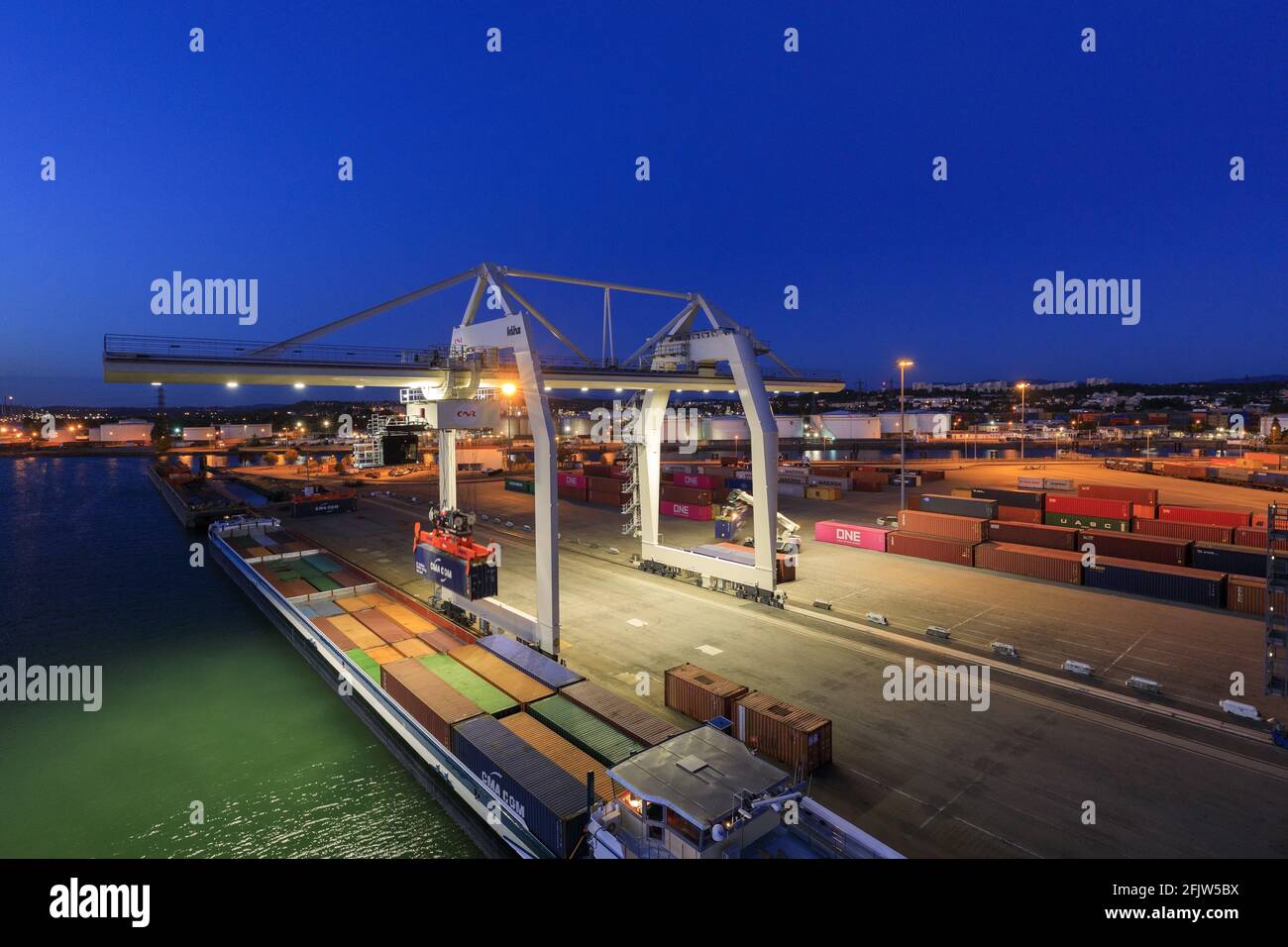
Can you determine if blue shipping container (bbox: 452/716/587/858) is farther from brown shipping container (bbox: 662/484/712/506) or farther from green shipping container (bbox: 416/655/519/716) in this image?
brown shipping container (bbox: 662/484/712/506)

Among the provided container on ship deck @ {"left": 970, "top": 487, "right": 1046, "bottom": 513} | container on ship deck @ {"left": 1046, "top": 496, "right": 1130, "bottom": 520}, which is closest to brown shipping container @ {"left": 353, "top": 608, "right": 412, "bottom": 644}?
container on ship deck @ {"left": 970, "top": 487, "right": 1046, "bottom": 513}

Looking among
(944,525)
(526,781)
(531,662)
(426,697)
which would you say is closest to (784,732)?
(526,781)

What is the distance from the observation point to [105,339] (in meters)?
18.4

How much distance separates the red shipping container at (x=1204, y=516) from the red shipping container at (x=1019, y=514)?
6.53 m

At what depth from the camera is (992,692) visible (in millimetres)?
19297

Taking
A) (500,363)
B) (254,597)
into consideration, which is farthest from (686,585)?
(254,597)

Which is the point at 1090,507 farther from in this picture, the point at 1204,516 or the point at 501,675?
the point at 501,675

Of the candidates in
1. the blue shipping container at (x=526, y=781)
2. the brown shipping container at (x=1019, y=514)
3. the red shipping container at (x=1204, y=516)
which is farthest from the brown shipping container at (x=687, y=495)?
the blue shipping container at (x=526, y=781)

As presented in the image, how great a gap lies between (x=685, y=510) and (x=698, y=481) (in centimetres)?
803

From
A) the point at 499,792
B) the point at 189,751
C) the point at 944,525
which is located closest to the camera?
the point at 499,792

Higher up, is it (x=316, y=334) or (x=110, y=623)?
(x=316, y=334)
